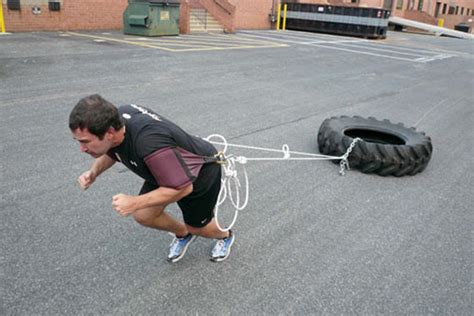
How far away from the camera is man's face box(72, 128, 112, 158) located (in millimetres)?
2162

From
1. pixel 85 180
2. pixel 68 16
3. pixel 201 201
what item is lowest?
pixel 201 201

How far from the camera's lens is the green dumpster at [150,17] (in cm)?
1563

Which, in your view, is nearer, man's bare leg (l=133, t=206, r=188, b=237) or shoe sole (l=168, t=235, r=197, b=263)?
man's bare leg (l=133, t=206, r=188, b=237)

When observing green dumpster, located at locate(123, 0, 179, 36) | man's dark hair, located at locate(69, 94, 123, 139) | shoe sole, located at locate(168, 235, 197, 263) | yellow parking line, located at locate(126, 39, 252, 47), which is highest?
green dumpster, located at locate(123, 0, 179, 36)

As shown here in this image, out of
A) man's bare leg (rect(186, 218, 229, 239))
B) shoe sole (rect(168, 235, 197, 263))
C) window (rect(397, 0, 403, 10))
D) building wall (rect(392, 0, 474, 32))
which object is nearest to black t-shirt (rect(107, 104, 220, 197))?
man's bare leg (rect(186, 218, 229, 239))

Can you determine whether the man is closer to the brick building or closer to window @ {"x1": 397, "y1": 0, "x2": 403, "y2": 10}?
the brick building

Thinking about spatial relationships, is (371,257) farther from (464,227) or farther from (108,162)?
(108,162)

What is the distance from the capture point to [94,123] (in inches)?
84.0

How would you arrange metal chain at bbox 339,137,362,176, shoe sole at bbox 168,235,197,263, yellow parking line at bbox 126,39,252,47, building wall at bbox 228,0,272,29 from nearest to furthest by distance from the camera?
shoe sole at bbox 168,235,197,263 → metal chain at bbox 339,137,362,176 → yellow parking line at bbox 126,39,252,47 → building wall at bbox 228,0,272,29

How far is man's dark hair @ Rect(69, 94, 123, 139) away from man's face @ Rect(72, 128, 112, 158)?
0.02m

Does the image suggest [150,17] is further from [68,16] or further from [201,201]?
[201,201]

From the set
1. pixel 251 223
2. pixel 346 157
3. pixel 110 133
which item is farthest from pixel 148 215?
pixel 346 157

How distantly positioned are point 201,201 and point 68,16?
52.0 feet

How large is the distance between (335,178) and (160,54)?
27.8ft
